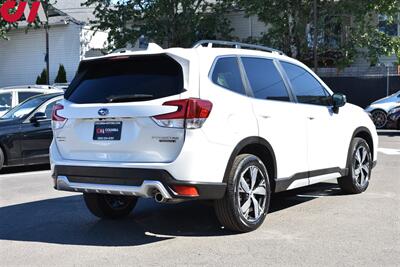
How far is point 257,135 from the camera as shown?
5.96 m

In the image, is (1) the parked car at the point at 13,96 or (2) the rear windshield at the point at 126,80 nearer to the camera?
(2) the rear windshield at the point at 126,80

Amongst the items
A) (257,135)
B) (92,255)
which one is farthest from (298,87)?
(92,255)

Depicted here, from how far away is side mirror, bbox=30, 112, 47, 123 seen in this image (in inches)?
442

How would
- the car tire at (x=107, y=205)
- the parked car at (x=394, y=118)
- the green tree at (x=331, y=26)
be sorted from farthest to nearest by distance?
the green tree at (x=331, y=26) → the parked car at (x=394, y=118) → the car tire at (x=107, y=205)

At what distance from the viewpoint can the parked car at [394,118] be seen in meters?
19.2

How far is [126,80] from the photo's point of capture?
5.83 m

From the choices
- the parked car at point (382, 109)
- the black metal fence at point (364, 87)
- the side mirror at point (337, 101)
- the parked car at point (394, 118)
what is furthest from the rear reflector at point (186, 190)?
the black metal fence at point (364, 87)

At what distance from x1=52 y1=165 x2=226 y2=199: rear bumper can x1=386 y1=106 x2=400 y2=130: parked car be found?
15.0 m

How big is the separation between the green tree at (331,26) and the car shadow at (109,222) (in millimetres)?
17523

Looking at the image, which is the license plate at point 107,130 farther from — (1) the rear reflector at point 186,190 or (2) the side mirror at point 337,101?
(2) the side mirror at point 337,101

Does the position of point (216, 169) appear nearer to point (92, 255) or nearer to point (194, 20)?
point (92, 255)

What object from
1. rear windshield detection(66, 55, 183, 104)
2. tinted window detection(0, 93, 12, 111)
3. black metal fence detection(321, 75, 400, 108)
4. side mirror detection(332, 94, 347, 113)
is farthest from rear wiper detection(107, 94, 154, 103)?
black metal fence detection(321, 75, 400, 108)

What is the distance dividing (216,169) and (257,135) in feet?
2.38

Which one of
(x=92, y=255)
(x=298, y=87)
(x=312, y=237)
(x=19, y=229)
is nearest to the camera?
(x=92, y=255)
